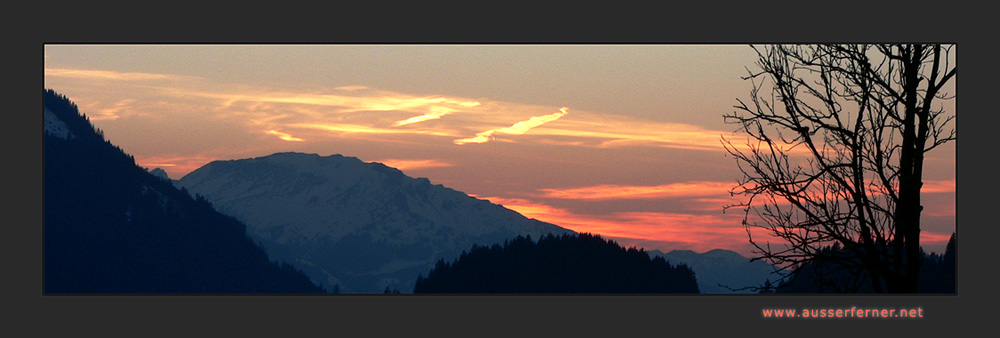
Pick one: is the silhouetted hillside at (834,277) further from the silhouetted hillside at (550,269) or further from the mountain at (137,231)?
the mountain at (137,231)

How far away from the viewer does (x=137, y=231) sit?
150125 millimetres

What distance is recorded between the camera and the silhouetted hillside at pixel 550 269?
10250 centimetres

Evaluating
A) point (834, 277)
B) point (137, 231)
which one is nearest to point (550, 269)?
point (137, 231)

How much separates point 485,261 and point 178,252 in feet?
207

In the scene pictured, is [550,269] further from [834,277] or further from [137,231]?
[834,277]

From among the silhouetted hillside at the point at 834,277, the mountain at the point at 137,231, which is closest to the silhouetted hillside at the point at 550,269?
the mountain at the point at 137,231

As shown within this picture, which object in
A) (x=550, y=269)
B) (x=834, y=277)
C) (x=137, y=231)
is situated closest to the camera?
(x=834, y=277)

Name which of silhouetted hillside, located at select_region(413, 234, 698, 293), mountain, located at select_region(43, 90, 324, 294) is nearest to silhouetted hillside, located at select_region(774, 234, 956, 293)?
silhouetted hillside, located at select_region(413, 234, 698, 293)

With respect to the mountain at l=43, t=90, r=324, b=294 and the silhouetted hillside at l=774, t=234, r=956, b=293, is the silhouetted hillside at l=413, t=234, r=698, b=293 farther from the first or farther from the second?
the silhouetted hillside at l=774, t=234, r=956, b=293

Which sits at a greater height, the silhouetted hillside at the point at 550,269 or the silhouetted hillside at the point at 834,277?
the silhouetted hillside at the point at 834,277

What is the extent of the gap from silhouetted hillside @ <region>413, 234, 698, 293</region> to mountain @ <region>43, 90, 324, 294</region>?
23555mm

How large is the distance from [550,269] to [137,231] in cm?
7648

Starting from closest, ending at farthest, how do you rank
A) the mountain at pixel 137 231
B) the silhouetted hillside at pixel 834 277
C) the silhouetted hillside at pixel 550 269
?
Answer: 1. the silhouetted hillside at pixel 834 277
2. the silhouetted hillside at pixel 550 269
3. the mountain at pixel 137 231

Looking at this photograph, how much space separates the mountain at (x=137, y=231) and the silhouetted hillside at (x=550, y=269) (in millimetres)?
23555
